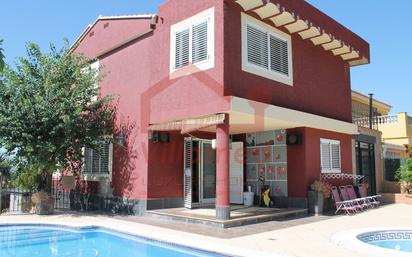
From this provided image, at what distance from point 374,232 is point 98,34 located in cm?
1808

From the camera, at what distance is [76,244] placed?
43.6 feet

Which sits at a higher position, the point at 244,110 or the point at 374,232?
the point at 244,110

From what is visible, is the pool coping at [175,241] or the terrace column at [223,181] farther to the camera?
the terrace column at [223,181]

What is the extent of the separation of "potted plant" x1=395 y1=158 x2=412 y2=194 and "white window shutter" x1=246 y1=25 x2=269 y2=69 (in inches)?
525

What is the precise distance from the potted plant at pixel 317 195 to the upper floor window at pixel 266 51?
495 centimetres

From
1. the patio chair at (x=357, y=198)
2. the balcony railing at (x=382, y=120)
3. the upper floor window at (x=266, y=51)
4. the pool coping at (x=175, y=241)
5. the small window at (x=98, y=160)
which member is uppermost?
the upper floor window at (x=266, y=51)

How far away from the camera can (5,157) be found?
722 inches

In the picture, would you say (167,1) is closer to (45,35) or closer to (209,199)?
(45,35)

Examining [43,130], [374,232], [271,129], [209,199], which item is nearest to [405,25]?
[271,129]

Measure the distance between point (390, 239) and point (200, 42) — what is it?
10.3 meters

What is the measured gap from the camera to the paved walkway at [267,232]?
1055cm

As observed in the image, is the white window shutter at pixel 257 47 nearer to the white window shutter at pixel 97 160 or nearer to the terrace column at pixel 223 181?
the terrace column at pixel 223 181

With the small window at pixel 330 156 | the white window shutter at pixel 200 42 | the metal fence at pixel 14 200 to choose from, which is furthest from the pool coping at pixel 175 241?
the small window at pixel 330 156

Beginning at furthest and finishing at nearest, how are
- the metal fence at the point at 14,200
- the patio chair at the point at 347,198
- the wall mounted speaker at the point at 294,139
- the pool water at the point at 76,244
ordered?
the metal fence at the point at 14,200 → the patio chair at the point at 347,198 → the wall mounted speaker at the point at 294,139 → the pool water at the point at 76,244
